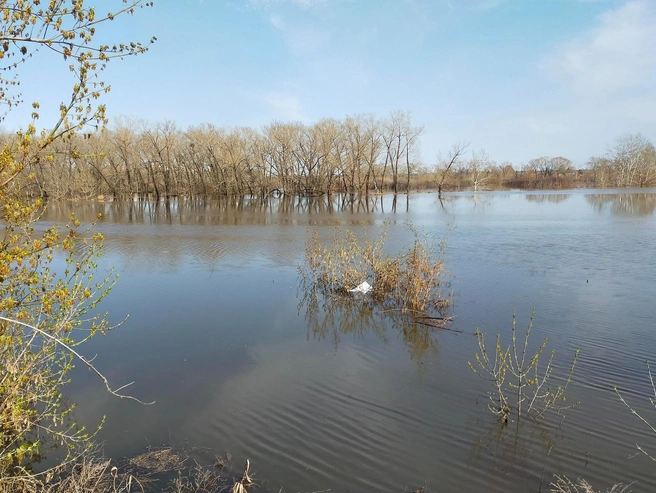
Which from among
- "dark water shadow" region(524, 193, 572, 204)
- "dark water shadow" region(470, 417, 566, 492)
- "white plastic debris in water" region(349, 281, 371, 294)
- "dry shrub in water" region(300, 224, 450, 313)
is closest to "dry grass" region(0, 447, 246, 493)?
"dark water shadow" region(470, 417, 566, 492)

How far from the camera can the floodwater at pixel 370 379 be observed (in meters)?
4.40

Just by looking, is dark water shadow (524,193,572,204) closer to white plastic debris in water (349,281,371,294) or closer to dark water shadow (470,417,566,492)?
white plastic debris in water (349,281,371,294)

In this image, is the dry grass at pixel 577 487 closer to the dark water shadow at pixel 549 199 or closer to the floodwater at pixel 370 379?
the floodwater at pixel 370 379

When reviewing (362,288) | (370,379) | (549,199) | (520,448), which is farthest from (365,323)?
(549,199)

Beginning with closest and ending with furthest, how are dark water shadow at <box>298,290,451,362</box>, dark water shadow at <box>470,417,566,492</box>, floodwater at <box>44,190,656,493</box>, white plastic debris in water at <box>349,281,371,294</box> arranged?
dark water shadow at <box>470,417,566,492</box>
floodwater at <box>44,190,656,493</box>
dark water shadow at <box>298,290,451,362</box>
white plastic debris in water at <box>349,281,371,294</box>

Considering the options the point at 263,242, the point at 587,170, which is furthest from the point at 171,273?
the point at 587,170

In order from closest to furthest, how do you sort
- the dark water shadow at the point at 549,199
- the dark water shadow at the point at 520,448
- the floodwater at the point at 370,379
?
the dark water shadow at the point at 520,448 → the floodwater at the point at 370,379 → the dark water shadow at the point at 549,199

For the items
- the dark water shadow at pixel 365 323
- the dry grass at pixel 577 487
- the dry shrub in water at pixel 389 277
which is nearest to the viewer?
the dry grass at pixel 577 487

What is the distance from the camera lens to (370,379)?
6180 millimetres

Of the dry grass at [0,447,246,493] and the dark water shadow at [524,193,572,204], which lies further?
the dark water shadow at [524,193,572,204]

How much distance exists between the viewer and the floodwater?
14.4ft

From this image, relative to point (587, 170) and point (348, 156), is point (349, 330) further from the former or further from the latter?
point (587, 170)

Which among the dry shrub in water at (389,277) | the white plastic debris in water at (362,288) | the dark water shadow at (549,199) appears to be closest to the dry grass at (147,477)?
the dry shrub in water at (389,277)

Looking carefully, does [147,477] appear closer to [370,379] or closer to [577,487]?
[370,379]
